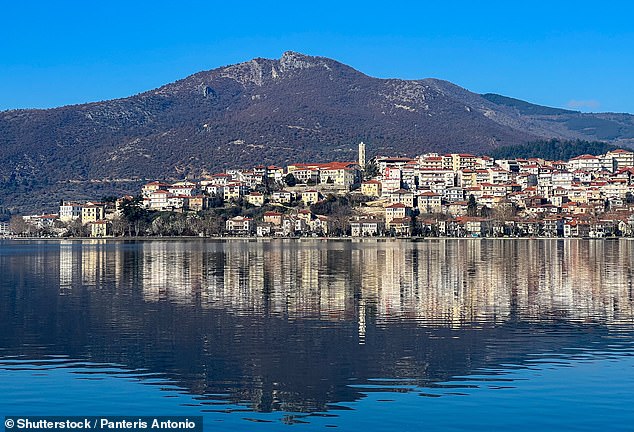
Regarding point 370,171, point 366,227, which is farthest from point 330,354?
point 370,171

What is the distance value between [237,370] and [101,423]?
4459 mm

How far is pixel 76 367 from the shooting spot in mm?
18484

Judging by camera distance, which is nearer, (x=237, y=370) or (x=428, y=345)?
(x=237, y=370)

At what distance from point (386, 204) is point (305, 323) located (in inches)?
4487

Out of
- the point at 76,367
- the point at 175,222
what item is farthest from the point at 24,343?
the point at 175,222

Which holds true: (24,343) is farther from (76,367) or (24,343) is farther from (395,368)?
(395,368)

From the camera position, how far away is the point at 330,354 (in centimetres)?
1970

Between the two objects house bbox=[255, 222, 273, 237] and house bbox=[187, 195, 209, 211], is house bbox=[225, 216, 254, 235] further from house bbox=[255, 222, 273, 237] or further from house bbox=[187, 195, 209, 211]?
house bbox=[187, 195, 209, 211]

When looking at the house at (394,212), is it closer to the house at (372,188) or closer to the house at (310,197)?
the house at (372,188)

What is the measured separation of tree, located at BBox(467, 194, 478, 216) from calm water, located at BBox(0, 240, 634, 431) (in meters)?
96.7

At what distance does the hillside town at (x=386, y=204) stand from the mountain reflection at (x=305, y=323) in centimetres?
8085

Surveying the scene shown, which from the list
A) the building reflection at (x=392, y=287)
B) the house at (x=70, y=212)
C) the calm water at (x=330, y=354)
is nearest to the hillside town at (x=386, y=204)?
the house at (x=70, y=212)

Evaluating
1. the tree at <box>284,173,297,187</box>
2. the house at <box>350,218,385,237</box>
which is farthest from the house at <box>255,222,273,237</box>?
the tree at <box>284,173,297,187</box>

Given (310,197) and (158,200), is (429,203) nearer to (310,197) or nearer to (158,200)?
(310,197)
